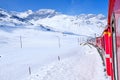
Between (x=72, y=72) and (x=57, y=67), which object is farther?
(x=57, y=67)

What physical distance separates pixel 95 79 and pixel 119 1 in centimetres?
1215

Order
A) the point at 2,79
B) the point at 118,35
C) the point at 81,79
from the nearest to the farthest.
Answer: the point at 118,35 < the point at 81,79 < the point at 2,79

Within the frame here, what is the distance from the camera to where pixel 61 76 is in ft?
59.2

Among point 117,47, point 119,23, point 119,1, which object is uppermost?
point 119,1

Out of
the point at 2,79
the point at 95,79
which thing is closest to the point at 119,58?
the point at 95,79

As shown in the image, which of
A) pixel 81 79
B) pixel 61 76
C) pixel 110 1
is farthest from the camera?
pixel 61 76

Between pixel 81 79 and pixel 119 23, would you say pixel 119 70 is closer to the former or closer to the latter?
pixel 119 23

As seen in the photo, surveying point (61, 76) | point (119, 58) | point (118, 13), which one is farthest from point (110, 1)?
point (61, 76)

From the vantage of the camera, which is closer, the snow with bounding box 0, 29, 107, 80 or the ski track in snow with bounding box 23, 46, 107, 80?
the ski track in snow with bounding box 23, 46, 107, 80

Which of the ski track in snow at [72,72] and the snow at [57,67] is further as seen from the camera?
the snow at [57,67]

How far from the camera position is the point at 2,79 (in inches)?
930

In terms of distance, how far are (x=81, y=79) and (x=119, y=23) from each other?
13.2 metres

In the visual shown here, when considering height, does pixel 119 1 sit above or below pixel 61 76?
above

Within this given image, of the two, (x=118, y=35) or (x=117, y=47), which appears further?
(x=117, y=47)
